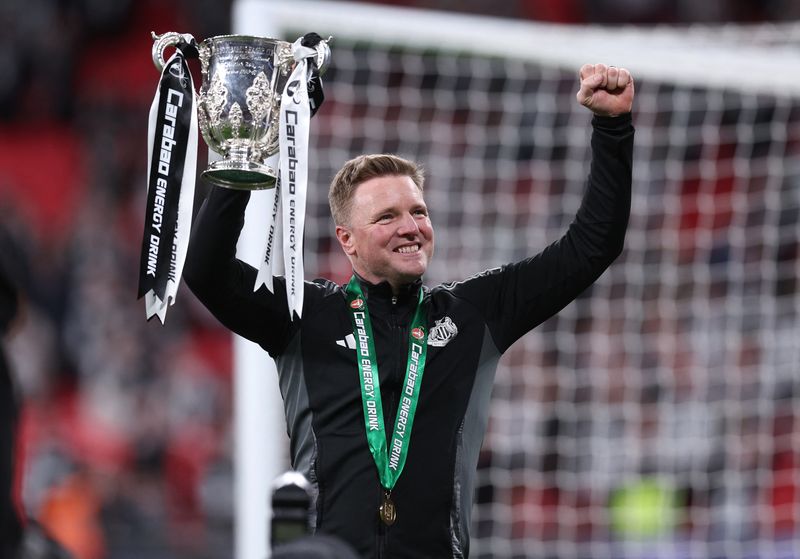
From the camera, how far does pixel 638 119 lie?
25.0 ft

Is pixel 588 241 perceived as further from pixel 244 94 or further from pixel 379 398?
pixel 244 94

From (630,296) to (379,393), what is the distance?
4.83m

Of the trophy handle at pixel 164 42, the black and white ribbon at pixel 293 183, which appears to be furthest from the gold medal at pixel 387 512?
the trophy handle at pixel 164 42

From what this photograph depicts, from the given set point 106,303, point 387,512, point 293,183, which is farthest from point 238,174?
point 106,303

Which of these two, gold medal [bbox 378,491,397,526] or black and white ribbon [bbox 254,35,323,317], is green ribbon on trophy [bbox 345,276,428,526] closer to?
gold medal [bbox 378,491,397,526]

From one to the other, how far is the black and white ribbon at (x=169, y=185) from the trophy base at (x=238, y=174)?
3.8 inches

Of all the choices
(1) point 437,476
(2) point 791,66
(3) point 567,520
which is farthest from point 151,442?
(1) point 437,476

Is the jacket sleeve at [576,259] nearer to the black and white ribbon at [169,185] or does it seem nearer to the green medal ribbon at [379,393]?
the green medal ribbon at [379,393]

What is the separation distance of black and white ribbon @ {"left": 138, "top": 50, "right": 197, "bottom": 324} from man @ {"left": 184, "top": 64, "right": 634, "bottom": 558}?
57mm

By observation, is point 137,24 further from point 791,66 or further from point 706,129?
point 791,66

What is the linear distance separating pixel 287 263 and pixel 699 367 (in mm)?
5133

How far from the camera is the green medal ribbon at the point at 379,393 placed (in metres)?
2.74

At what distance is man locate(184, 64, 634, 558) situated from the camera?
2.74 meters

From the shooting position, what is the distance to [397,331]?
2.87m
